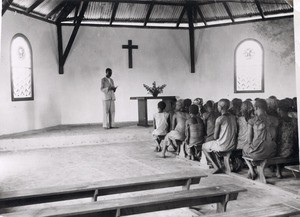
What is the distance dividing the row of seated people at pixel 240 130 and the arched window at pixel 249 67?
534 cm

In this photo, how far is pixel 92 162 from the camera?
7.63 meters

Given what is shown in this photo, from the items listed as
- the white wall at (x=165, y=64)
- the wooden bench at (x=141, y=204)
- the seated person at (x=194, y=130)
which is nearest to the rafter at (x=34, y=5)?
the white wall at (x=165, y=64)

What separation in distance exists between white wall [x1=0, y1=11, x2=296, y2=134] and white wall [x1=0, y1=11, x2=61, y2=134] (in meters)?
0.03

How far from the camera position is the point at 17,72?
10508mm

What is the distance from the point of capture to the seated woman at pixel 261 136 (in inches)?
218

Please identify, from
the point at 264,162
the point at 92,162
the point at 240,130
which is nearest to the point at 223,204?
the point at 264,162

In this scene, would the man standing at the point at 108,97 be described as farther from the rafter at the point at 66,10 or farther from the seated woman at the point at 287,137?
the seated woman at the point at 287,137

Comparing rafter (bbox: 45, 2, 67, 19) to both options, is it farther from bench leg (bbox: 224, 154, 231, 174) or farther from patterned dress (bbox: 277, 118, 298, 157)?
patterned dress (bbox: 277, 118, 298, 157)

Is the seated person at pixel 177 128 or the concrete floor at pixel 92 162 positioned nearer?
the concrete floor at pixel 92 162

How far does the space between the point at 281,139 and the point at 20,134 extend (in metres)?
6.99

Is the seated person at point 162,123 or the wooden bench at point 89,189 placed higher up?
the seated person at point 162,123

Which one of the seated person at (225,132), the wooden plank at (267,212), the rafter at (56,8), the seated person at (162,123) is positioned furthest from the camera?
the rafter at (56,8)

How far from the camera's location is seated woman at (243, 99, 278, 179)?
553cm

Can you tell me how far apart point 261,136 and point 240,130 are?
818 mm
